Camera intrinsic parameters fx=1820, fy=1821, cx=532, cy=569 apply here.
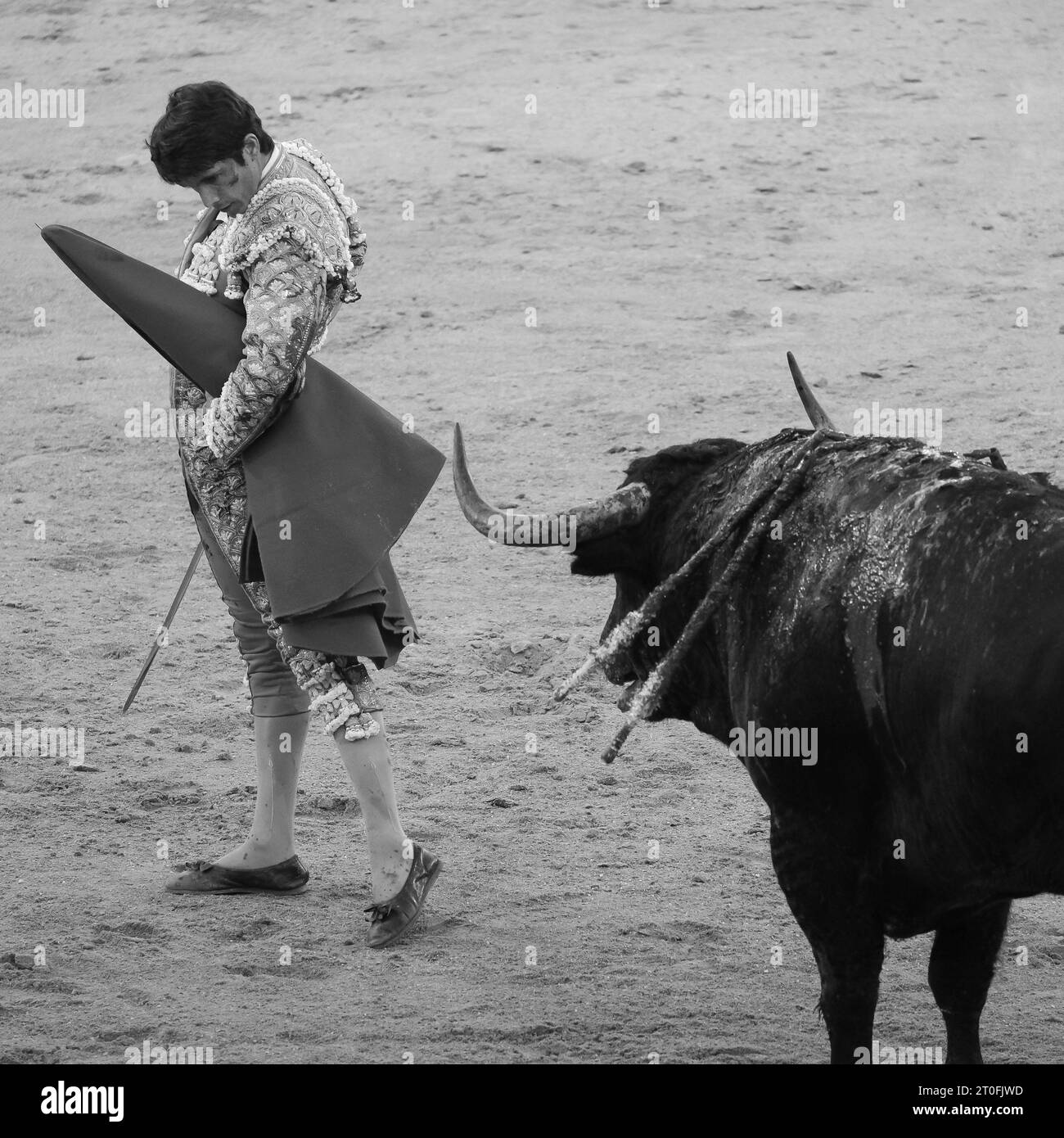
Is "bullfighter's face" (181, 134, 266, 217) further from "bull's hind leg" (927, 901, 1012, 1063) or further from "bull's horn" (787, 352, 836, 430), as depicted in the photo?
"bull's hind leg" (927, 901, 1012, 1063)

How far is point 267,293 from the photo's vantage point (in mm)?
4020

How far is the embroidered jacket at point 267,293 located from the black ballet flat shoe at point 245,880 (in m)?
0.88

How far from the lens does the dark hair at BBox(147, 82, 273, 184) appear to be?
3932mm

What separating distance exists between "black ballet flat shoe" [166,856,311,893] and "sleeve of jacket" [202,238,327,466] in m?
1.24

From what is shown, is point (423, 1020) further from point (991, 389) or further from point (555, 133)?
point (555, 133)

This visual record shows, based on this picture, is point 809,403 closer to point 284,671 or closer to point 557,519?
point 557,519

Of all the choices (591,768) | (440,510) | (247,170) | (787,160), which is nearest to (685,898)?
(591,768)

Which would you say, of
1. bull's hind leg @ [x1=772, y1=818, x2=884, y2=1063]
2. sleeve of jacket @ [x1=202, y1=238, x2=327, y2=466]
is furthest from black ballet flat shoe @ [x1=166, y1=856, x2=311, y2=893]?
bull's hind leg @ [x1=772, y1=818, x2=884, y2=1063]

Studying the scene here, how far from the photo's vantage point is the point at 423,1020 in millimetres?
4070

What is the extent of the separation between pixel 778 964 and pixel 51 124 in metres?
9.46

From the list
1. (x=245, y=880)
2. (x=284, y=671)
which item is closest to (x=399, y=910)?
(x=245, y=880)

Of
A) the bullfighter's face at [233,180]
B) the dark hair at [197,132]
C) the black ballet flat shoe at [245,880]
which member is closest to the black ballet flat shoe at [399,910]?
the black ballet flat shoe at [245,880]

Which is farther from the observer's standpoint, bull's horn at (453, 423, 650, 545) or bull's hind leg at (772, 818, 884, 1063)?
bull's horn at (453, 423, 650, 545)

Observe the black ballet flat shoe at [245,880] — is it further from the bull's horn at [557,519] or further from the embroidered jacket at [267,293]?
the bull's horn at [557,519]
